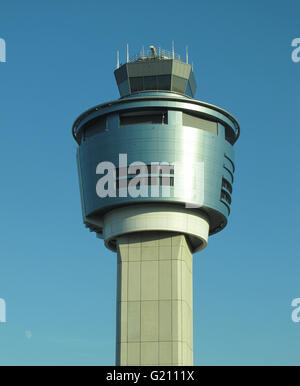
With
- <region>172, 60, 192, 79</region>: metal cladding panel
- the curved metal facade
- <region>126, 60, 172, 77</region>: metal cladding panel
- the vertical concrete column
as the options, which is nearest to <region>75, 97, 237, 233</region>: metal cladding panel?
the curved metal facade

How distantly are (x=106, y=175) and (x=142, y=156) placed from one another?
412 cm

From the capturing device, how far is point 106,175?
71250 mm

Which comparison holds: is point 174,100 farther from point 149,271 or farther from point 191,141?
point 149,271

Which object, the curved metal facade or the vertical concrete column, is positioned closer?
the vertical concrete column

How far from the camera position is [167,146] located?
70.4 m

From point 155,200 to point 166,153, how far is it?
16.0 feet

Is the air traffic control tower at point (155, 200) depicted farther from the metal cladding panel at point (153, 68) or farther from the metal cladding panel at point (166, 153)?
the metal cladding panel at point (153, 68)

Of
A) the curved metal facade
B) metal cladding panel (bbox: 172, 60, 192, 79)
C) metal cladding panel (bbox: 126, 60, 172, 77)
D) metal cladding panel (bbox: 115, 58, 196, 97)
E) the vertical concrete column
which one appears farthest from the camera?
metal cladding panel (bbox: 172, 60, 192, 79)

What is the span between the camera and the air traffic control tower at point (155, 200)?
67.9 metres

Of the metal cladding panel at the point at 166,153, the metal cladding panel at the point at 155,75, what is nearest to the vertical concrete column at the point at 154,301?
the metal cladding panel at the point at 166,153

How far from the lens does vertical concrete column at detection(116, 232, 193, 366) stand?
67.1 metres

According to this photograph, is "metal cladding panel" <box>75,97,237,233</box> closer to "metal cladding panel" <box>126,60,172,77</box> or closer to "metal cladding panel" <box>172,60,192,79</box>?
"metal cladding panel" <box>126,60,172,77</box>

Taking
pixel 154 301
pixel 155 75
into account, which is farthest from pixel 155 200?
pixel 155 75

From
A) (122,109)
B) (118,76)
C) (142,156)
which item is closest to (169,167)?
(142,156)
